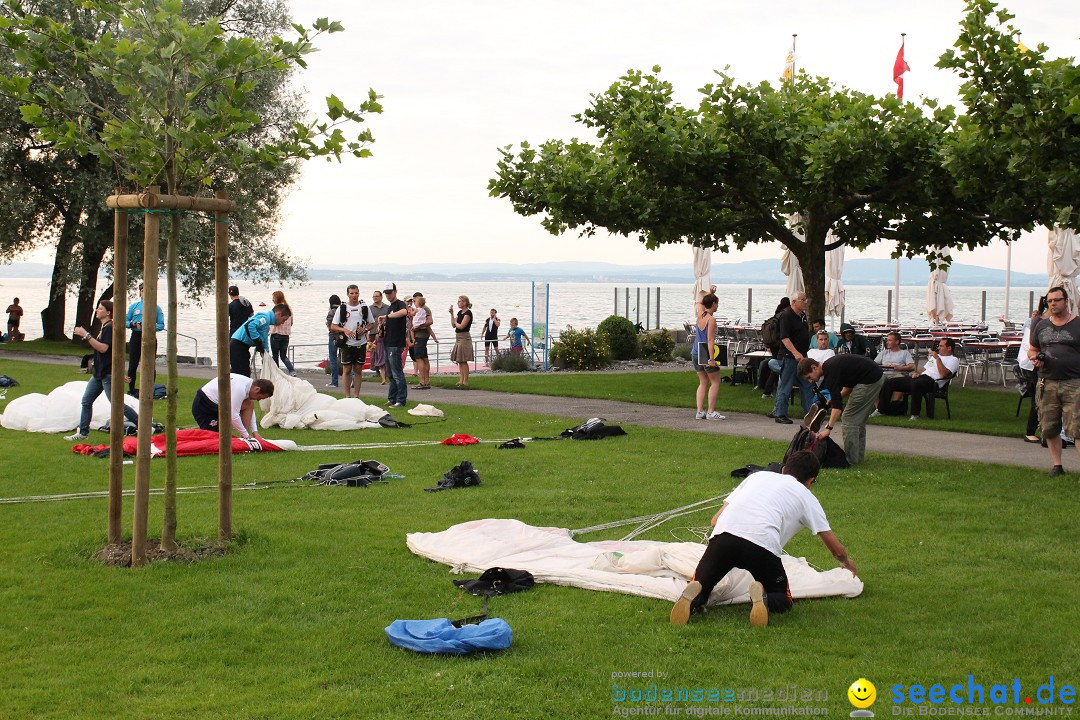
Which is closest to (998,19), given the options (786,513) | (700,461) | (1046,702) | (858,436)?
(858,436)

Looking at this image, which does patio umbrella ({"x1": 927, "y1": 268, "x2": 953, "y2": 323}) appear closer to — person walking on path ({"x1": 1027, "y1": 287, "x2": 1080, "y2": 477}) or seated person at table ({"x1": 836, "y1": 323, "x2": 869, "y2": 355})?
seated person at table ({"x1": 836, "y1": 323, "x2": 869, "y2": 355})

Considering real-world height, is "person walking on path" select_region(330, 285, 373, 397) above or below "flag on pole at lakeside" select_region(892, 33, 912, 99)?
below

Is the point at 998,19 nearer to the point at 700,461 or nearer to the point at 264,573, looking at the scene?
the point at 700,461

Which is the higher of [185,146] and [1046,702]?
[185,146]

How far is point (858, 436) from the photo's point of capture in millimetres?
11953

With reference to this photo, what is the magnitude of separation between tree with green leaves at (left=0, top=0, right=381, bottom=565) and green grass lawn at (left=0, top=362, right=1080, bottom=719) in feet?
3.66

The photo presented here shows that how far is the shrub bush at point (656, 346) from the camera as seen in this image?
29.7 meters

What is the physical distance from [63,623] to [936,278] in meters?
29.7

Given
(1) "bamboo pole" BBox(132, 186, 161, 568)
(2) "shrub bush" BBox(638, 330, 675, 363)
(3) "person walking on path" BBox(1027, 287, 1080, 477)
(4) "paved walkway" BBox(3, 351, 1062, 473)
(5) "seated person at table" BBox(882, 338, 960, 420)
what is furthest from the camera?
(2) "shrub bush" BBox(638, 330, 675, 363)

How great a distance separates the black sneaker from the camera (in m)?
6.20

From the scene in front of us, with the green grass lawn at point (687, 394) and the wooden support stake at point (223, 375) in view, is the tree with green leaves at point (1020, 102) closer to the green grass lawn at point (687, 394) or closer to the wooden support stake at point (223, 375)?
the green grass lawn at point (687, 394)

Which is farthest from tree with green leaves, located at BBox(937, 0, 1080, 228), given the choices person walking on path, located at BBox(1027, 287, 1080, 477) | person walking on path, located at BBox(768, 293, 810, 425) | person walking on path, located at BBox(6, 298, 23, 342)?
person walking on path, located at BBox(6, 298, 23, 342)

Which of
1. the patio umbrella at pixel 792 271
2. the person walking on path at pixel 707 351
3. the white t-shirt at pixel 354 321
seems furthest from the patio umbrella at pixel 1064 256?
the white t-shirt at pixel 354 321

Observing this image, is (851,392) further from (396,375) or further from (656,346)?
(656,346)
